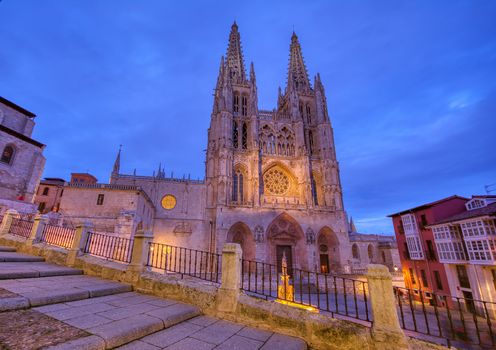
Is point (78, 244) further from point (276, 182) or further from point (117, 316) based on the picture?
point (276, 182)

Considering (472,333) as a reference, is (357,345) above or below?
above

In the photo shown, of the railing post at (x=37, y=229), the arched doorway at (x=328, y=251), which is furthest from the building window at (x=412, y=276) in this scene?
the railing post at (x=37, y=229)

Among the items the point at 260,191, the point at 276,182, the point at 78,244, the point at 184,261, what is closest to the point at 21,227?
the point at 78,244

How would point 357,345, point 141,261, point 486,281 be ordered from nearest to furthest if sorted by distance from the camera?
point 357,345, point 141,261, point 486,281

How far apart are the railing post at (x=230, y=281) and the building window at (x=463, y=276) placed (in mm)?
22974

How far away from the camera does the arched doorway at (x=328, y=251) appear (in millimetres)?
26781

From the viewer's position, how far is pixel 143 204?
2103 centimetres

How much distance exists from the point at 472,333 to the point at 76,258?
2108cm

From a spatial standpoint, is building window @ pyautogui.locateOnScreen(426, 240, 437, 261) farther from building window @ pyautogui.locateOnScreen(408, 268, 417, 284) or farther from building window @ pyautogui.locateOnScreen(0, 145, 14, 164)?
building window @ pyautogui.locateOnScreen(0, 145, 14, 164)

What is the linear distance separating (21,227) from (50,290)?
8.74 metres

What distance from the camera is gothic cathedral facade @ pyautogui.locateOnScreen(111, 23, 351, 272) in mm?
25906

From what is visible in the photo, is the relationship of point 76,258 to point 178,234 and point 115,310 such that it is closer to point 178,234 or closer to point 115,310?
point 115,310

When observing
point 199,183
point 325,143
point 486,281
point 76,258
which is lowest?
point 486,281

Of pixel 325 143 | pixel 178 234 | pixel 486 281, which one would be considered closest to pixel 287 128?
pixel 325 143
